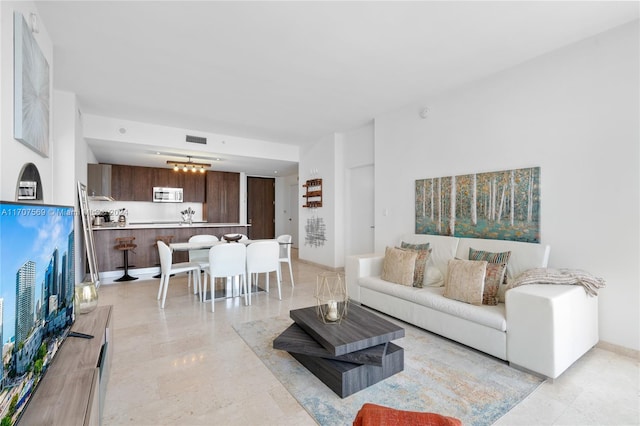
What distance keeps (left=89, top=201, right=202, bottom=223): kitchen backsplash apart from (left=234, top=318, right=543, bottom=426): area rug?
619 cm

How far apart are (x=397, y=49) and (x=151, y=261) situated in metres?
5.51

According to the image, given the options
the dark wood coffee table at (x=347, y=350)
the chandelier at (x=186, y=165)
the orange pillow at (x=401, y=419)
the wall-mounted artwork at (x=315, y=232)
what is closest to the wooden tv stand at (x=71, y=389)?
the orange pillow at (x=401, y=419)

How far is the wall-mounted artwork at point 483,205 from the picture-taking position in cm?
323

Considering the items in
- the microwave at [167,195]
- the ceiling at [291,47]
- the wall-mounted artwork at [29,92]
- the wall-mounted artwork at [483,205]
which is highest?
the ceiling at [291,47]

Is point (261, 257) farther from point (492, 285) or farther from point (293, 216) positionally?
point (293, 216)

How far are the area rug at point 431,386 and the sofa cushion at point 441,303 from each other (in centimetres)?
31

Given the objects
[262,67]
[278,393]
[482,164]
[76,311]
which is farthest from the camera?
[482,164]

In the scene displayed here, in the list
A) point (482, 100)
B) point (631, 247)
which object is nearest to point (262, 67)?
point (482, 100)

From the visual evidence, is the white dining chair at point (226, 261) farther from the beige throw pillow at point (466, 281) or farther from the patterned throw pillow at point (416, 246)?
the beige throw pillow at point (466, 281)

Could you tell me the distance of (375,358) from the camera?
2.08 m

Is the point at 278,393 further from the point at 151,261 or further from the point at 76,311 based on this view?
the point at 151,261

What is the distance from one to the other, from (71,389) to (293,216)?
8803 mm

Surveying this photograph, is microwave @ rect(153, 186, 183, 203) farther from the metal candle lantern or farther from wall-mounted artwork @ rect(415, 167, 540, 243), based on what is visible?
wall-mounted artwork @ rect(415, 167, 540, 243)

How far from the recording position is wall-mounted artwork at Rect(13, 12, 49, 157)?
1.85m
